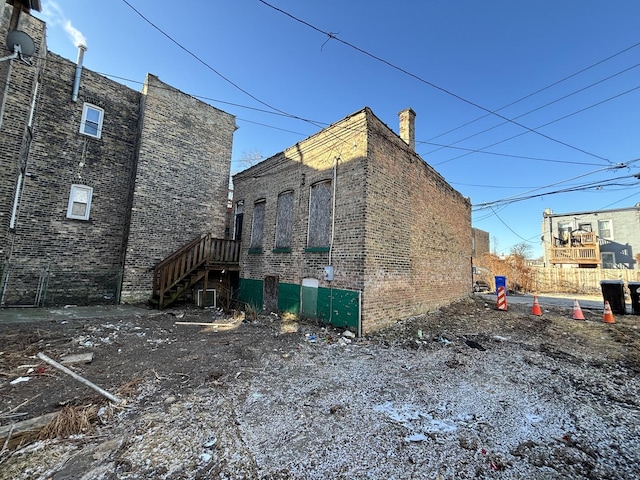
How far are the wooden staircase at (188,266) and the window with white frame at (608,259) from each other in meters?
29.9

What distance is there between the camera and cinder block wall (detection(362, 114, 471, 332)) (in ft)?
23.8

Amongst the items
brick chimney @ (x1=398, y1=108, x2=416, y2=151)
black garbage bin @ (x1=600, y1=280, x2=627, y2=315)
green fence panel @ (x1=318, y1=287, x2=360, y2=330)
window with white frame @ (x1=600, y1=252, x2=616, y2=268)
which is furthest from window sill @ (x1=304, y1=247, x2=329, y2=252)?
window with white frame @ (x1=600, y1=252, x2=616, y2=268)

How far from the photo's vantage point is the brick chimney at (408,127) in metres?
9.47

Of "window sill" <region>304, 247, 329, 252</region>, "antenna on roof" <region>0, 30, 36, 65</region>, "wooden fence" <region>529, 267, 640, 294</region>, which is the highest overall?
"antenna on roof" <region>0, 30, 36, 65</region>

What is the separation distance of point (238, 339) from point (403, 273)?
493cm

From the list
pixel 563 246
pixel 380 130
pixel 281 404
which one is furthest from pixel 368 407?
pixel 563 246

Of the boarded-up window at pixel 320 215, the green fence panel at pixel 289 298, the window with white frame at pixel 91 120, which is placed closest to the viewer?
the boarded-up window at pixel 320 215

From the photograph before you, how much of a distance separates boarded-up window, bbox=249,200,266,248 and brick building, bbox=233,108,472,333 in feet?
0.13

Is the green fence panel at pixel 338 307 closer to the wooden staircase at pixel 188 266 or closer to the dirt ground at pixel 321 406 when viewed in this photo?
the dirt ground at pixel 321 406

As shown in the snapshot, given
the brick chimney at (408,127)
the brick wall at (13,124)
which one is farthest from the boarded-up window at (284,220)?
the brick wall at (13,124)

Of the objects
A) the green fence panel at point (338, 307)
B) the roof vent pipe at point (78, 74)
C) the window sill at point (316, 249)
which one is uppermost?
the roof vent pipe at point (78, 74)

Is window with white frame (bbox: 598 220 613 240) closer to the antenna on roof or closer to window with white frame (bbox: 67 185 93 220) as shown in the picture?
window with white frame (bbox: 67 185 93 220)

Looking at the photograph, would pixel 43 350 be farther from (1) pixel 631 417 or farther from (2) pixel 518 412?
(1) pixel 631 417

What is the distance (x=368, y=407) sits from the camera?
11.7 feet
